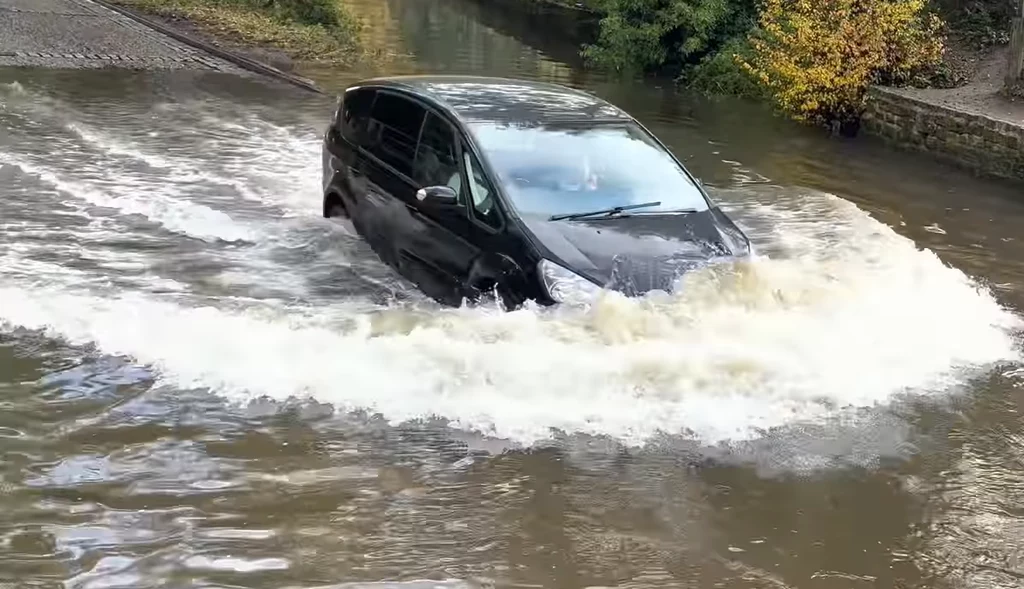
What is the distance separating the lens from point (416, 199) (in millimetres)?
7457

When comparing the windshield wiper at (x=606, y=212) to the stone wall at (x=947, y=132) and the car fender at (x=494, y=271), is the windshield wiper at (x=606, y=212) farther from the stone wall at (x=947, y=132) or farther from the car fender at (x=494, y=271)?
the stone wall at (x=947, y=132)

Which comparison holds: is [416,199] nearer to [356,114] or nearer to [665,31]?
[356,114]

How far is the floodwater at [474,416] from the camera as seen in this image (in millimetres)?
4578

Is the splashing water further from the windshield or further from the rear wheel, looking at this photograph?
the windshield

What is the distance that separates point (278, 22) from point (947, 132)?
52.6 feet

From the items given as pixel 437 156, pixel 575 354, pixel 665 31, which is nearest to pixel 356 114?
pixel 437 156

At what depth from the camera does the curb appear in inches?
718

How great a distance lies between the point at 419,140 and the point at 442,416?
2.60 m

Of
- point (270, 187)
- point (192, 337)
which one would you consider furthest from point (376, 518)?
point (270, 187)

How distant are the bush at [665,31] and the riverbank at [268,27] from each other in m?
5.67

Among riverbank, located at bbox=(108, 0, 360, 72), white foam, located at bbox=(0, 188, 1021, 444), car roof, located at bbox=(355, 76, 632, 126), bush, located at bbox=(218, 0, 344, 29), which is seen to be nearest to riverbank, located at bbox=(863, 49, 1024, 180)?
white foam, located at bbox=(0, 188, 1021, 444)

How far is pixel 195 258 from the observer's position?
8570 mm

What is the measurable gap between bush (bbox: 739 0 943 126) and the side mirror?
34.6 ft

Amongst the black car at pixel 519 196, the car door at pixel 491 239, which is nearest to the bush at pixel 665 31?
the black car at pixel 519 196
